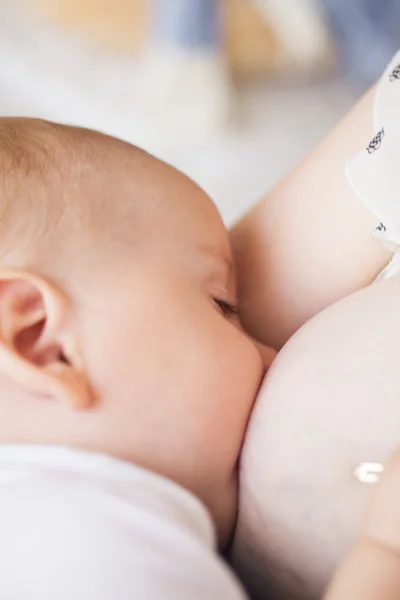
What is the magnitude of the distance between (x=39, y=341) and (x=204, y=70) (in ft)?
2.78

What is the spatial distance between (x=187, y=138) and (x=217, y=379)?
0.75 meters

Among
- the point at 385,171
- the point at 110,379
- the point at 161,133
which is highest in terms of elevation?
the point at 385,171

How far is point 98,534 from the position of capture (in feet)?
1.42

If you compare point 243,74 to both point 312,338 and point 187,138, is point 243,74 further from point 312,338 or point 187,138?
point 312,338

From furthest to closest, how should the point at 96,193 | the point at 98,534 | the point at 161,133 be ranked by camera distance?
the point at 161,133 < the point at 96,193 < the point at 98,534

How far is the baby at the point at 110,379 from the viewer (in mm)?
431

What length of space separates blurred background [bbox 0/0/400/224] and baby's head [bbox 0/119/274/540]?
593mm

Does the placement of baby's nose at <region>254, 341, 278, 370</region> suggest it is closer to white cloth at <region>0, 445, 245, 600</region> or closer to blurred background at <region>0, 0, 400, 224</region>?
white cloth at <region>0, 445, 245, 600</region>

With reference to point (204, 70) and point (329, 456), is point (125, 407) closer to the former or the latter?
point (329, 456)

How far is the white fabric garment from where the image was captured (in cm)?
58

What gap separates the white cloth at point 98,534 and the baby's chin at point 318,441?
0.06 meters

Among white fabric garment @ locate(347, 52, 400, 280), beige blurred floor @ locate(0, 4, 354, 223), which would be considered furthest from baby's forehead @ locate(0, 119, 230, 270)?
beige blurred floor @ locate(0, 4, 354, 223)

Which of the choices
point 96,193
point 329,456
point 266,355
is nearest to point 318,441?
point 329,456

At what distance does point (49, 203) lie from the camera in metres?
0.53
